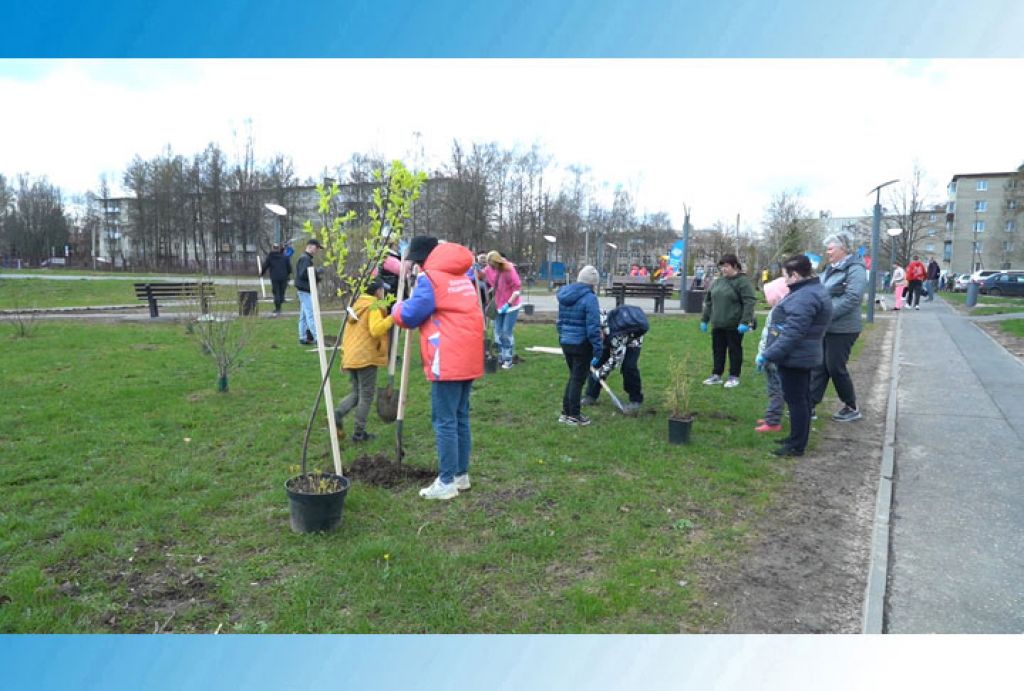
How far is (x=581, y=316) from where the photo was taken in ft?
22.2

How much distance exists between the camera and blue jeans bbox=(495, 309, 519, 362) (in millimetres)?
10250

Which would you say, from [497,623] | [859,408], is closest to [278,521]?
[497,623]

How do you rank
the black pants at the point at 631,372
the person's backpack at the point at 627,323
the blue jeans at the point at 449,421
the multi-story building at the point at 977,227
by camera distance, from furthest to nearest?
the multi-story building at the point at 977,227, the black pants at the point at 631,372, the person's backpack at the point at 627,323, the blue jeans at the point at 449,421

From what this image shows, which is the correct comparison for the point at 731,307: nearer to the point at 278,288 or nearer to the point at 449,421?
the point at 449,421

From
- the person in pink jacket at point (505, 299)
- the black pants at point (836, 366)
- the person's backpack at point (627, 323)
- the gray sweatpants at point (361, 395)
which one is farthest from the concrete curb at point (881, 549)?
the person in pink jacket at point (505, 299)

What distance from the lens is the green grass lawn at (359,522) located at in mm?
3332

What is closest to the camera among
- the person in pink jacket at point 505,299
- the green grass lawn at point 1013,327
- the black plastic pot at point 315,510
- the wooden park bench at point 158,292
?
the black plastic pot at point 315,510

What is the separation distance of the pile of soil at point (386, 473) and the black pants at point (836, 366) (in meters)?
4.36

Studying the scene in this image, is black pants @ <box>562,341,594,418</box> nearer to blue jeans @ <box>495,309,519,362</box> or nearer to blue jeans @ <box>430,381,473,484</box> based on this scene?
blue jeans @ <box>430,381,473,484</box>

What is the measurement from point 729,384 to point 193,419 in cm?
682

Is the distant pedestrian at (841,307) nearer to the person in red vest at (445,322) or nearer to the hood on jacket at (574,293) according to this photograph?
the hood on jacket at (574,293)

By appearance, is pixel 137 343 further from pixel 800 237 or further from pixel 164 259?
pixel 164 259

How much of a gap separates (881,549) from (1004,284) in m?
42.0

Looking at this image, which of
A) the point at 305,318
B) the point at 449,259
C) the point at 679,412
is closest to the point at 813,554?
the point at 679,412
